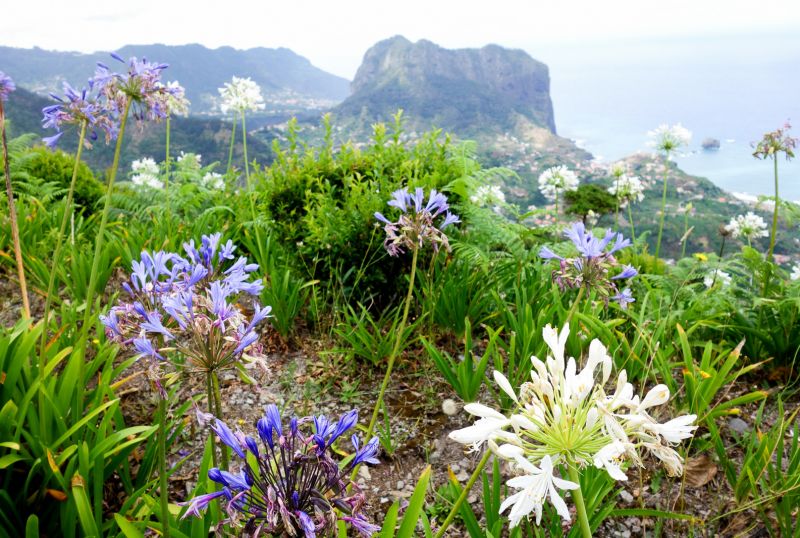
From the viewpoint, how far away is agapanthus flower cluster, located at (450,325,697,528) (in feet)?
3.46

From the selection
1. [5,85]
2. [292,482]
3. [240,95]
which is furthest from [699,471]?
[240,95]

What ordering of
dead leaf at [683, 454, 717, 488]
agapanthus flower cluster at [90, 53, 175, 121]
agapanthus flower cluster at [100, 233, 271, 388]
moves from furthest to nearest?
dead leaf at [683, 454, 717, 488]
agapanthus flower cluster at [90, 53, 175, 121]
agapanthus flower cluster at [100, 233, 271, 388]

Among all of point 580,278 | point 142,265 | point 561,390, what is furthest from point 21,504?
point 580,278

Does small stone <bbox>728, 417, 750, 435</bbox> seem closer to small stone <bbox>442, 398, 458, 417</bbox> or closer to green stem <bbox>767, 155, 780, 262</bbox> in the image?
small stone <bbox>442, 398, 458, 417</bbox>

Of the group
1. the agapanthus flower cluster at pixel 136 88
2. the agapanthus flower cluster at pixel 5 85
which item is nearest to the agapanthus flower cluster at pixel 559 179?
the agapanthus flower cluster at pixel 136 88

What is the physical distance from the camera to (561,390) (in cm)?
120

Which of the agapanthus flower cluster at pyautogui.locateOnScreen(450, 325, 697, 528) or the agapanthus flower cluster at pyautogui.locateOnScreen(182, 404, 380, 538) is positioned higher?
the agapanthus flower cluster at pyautogui.locateOnScreen(450, 325, 697, 528)

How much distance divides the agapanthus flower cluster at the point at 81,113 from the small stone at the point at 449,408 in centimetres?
218

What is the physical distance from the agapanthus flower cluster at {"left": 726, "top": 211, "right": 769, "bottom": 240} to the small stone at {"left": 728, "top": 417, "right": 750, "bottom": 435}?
4.04 meters

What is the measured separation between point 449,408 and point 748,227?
5.26 metres

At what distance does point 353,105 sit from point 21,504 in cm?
11617

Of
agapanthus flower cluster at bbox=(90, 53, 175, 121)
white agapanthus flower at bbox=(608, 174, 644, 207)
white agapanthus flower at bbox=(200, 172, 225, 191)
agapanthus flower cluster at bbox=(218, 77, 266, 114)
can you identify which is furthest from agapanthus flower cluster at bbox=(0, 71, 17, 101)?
white agapanthus flower at bbox=(608, 174, 644, 207)

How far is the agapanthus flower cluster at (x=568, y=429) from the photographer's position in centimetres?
106

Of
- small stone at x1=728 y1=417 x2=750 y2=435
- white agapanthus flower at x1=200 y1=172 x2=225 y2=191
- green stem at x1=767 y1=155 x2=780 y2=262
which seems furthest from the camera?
white agapanthus flower at x1=200 y1=172 x2=225 y2=191
